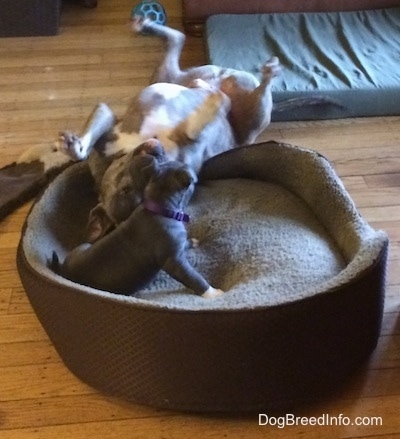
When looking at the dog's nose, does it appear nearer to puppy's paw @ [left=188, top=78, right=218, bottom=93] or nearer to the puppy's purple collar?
the puppy's purple collar

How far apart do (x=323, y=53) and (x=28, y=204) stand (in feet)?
4.24

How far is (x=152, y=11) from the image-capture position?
11.0 ft

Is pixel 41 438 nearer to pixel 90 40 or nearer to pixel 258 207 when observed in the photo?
pixel 258 207

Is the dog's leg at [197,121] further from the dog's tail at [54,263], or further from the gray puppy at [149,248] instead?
the dog's tail at [54,263]

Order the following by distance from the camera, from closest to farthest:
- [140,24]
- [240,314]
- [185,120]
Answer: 1. [240,314]
2. [185,120]
3. [140,24]

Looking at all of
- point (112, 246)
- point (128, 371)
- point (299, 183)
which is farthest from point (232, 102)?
point (128, 371)

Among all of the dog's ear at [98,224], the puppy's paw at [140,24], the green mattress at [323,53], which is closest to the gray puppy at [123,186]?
the dog's ear at [98,224]

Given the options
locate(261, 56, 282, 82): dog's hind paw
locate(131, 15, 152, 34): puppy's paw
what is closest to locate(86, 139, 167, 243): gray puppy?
locate(261, 56, 282, 82): dog's hind paw

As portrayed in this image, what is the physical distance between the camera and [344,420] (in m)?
1.59

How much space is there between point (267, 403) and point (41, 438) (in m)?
0.49

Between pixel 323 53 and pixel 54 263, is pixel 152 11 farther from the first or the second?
pixel 54 263

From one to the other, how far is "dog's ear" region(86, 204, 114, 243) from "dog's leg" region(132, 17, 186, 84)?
0.73 metres

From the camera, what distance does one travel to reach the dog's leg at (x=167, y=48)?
249 cm

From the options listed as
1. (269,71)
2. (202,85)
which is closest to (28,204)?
(202,85)
